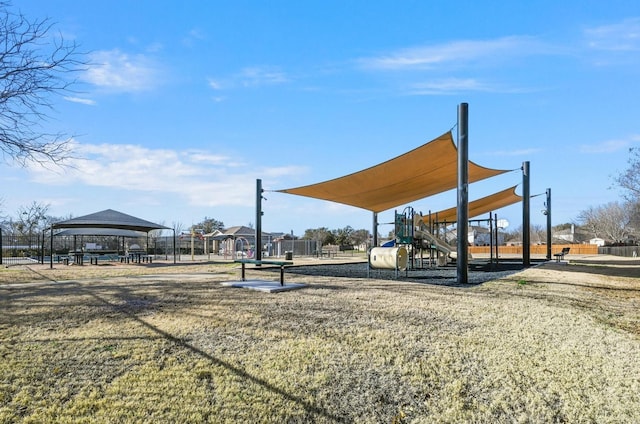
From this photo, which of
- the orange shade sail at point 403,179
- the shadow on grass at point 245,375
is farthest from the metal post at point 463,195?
the shadow on grass at point 245,375

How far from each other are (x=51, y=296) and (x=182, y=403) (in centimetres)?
445

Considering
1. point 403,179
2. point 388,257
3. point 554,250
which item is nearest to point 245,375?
point 388,257

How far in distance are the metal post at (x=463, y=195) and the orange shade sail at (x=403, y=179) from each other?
313mm

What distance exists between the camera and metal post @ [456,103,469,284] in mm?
8250

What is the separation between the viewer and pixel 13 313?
189 inches

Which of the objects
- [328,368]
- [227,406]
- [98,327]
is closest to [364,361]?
[328,368]

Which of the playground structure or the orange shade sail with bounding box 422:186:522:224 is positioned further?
the orange shade sail with bounding box 422:186:522:224

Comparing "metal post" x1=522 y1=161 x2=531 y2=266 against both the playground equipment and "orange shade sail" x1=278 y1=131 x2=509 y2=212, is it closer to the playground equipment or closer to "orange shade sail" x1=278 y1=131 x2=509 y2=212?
"orange shade sail" x1=278 y1=131 x2=509 y2=212

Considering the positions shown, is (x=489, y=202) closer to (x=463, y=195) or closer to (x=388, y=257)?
(x=388, y=257)

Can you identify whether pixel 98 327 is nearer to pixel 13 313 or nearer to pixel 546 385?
pixel 13 313

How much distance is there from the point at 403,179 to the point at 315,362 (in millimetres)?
8778

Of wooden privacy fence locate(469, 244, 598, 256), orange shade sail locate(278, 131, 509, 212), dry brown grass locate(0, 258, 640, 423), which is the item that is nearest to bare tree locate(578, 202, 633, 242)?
wooden privacy fence locate(469, 244, 598, 256)

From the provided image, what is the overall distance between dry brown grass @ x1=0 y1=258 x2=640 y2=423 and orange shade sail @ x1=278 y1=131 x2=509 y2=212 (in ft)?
15.0

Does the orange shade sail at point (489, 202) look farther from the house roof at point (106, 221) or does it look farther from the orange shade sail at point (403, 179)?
the house roof at point (106, 221)
